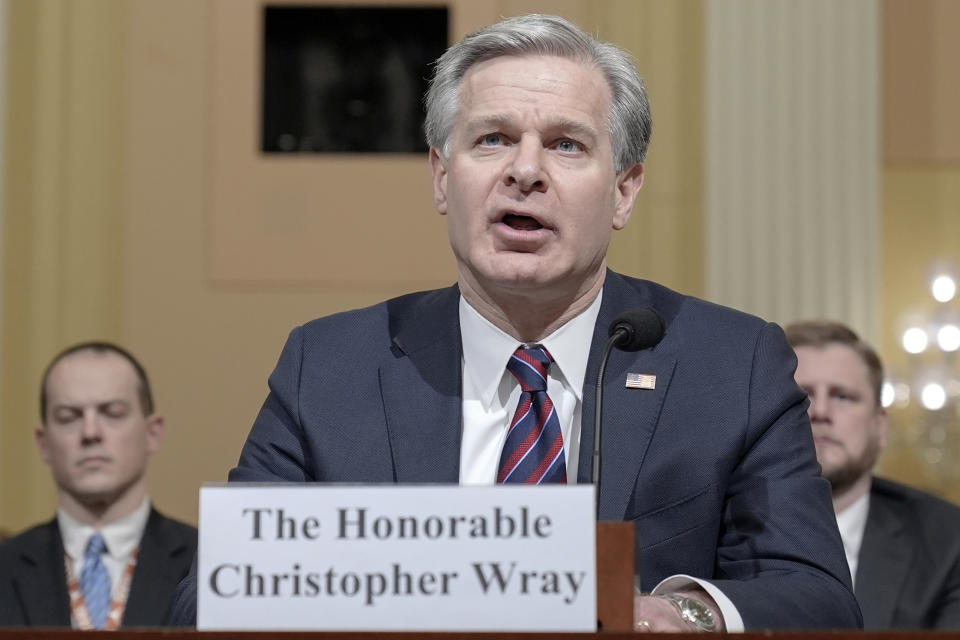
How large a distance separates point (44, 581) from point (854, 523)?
2278mm

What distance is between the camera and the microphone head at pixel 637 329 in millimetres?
2088

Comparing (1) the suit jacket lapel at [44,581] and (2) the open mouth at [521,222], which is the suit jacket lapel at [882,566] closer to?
(2) the open mouth at [521,222]

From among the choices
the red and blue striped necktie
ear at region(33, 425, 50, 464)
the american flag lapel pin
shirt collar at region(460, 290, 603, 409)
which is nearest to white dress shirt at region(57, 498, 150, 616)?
ear at region(33, 425, 50, 464)

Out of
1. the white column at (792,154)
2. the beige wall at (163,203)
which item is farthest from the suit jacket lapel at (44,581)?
the white column at (792,154)

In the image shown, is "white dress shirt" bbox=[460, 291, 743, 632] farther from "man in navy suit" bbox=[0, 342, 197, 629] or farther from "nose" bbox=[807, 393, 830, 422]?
"nose" bbox=[807, 393, 830, 422]

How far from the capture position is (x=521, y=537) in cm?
152

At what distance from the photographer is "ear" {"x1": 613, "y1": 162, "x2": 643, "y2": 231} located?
8.28 feet

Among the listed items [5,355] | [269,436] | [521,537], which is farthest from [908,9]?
[521,537]

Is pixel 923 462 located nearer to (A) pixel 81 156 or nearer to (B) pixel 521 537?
(A) pixel 81 156

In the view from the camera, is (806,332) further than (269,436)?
Yes

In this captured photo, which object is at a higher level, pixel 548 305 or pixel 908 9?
pixel 908 9

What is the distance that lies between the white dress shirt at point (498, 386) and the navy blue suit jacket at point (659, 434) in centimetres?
3

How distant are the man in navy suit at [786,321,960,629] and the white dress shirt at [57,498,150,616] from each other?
6.46 ft

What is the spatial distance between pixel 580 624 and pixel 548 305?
39.0 inches
